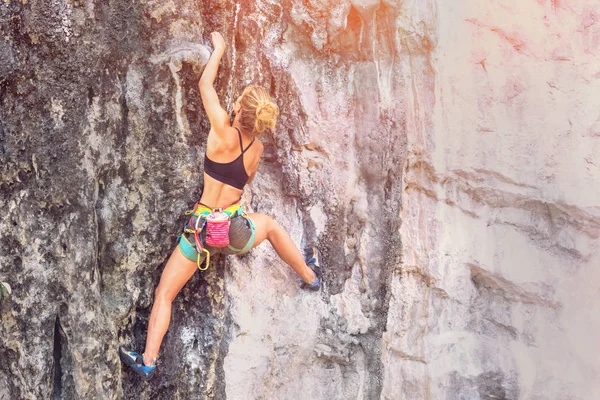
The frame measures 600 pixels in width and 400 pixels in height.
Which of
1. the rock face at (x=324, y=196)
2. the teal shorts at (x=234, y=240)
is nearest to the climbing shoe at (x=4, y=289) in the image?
the rock face at (x=324, y=196)

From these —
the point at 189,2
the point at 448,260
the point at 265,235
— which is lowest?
the point at 448,260

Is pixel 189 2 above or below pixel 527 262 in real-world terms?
above

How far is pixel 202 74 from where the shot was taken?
12.6ft

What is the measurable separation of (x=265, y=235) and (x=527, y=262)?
1.58 m

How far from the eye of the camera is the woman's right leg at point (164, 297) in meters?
3.96

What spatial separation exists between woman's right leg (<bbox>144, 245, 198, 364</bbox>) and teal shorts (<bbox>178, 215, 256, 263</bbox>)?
46 millimetres

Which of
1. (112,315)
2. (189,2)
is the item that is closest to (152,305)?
(112,315)

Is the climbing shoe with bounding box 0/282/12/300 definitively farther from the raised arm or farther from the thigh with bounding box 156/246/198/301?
the raised arm

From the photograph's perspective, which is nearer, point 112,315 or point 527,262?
point 112,315

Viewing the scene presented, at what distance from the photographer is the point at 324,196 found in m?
A: 4.48

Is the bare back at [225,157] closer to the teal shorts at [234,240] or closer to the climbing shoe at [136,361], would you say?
the teal shorts at [234,240]

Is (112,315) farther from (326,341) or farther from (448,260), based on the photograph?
(448,260)

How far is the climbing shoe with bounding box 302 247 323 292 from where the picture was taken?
4469 mm

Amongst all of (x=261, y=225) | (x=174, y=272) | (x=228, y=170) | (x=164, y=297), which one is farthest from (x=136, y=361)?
(x=228, y=170)
